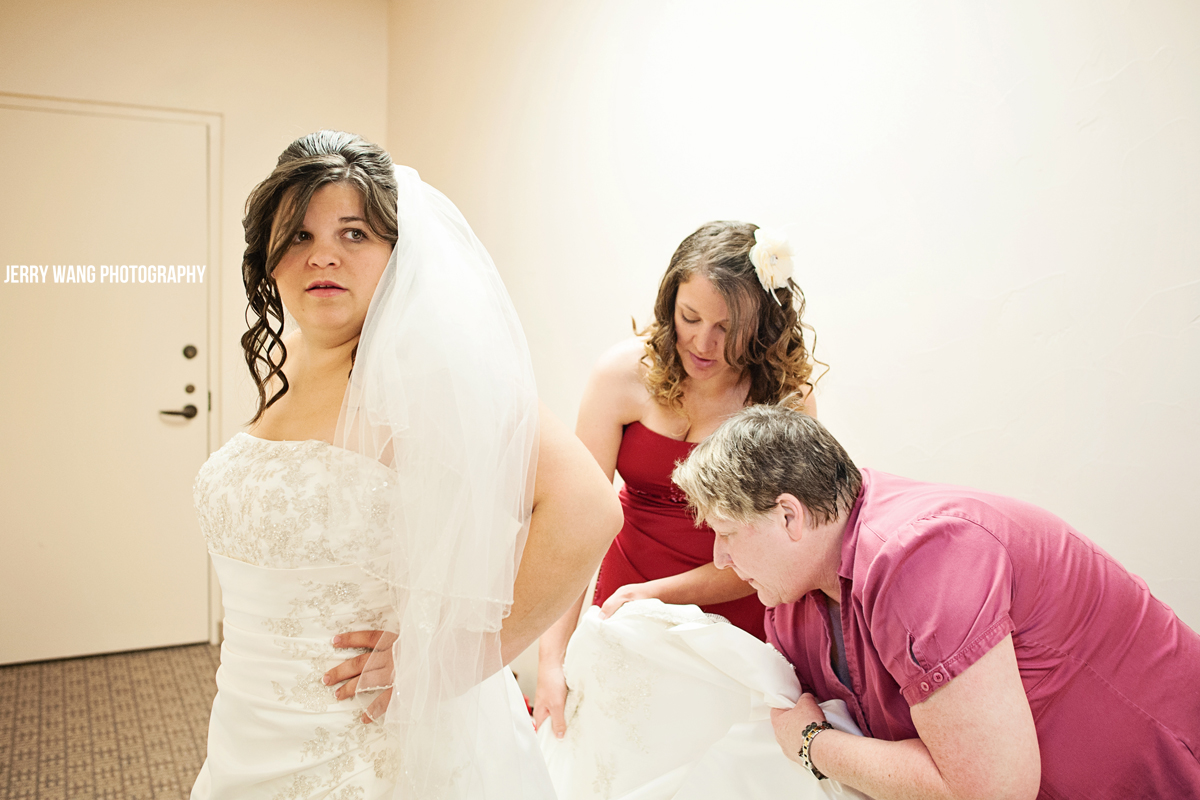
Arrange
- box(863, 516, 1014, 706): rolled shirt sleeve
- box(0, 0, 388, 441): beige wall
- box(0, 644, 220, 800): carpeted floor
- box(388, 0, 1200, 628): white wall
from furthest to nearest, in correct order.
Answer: box(0, 0, 388, 441): beige wall → box(0, 644, 220, 800): carpeted floor → box(388, 0, 1200, 628): white wall → box(863, 516, 1014, 706): rolled shirt sleeve

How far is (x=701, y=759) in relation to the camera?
134 cm

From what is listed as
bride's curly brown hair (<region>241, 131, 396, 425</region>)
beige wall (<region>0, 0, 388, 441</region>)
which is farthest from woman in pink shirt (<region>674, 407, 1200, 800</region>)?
beige wall (<region>0, 0, 388, 441</region>)

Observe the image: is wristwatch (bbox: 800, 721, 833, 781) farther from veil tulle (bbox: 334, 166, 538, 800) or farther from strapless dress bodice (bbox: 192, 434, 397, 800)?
strapless dress bodice (bbox: 192, 434, 397, 800)

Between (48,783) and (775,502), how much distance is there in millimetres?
2845

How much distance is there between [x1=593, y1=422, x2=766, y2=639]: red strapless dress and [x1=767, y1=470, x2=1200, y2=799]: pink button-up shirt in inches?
24.8

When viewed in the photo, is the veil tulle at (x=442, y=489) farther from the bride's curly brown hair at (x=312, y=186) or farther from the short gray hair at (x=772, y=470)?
the short gray hair at (x=772, y=470)

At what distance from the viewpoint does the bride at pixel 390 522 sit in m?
1.04

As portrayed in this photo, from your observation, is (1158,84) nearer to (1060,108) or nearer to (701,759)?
(1060,108)

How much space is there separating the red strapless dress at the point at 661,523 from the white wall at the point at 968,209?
42 centimetres

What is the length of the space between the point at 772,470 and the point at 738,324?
1.59ft

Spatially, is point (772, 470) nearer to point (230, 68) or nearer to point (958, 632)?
point (958, 632)

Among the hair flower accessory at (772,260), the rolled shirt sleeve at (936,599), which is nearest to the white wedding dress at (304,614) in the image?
the rolled shirt sleeve at (936,599)

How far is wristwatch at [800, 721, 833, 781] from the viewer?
1.19 meters

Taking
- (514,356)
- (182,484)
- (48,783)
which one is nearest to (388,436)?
(514,356)
